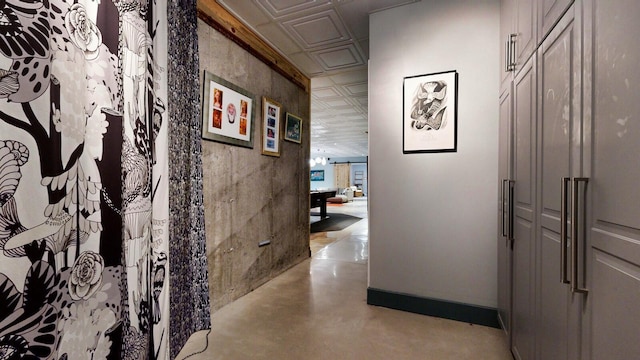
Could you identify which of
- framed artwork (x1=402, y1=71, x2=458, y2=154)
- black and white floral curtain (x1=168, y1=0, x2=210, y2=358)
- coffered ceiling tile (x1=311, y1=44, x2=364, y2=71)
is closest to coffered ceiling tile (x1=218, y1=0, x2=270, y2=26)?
black and white floral curtain (x1=168, y1=0, x2=210, y2=358)

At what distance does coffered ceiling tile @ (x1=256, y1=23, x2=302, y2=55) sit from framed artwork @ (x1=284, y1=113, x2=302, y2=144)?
0.78 meters

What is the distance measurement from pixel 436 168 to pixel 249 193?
1870 mm

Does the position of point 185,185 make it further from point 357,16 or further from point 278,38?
point 357,16

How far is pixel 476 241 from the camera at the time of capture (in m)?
2.22

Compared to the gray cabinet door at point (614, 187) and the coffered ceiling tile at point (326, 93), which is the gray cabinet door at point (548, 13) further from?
the coffered ceiling tile at point (326, 93)

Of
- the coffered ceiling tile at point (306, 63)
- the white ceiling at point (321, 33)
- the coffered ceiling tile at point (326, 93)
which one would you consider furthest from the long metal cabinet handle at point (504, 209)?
the coffered ceiling tile at point (326, 93)

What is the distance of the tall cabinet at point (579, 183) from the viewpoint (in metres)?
0.69

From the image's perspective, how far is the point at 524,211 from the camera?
151 centimetres

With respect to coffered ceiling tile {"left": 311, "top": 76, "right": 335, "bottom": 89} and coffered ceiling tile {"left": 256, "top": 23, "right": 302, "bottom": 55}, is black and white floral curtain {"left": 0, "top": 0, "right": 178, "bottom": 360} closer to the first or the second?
coffered ceiling tile {"left": 256, "top": 23, "right": 302, "bottom": 55}

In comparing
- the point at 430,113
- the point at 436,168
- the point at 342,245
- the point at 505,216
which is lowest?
the point at 342,245

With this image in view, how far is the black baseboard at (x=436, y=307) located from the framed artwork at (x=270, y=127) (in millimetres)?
1882

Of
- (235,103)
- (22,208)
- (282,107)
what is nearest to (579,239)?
(22,208)

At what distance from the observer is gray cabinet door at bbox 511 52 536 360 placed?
1.37m

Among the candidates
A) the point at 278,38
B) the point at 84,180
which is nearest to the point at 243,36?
the point at 278,38
